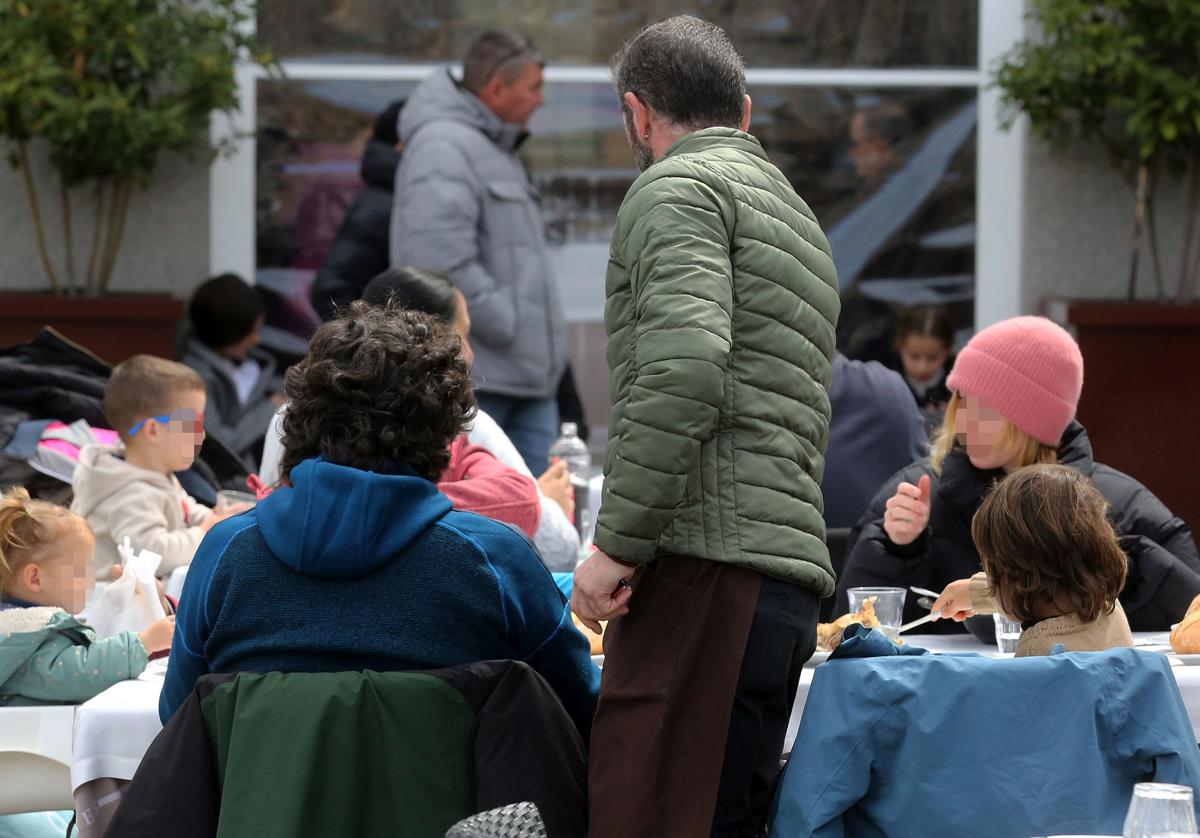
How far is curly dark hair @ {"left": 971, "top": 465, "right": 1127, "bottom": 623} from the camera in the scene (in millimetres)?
2764

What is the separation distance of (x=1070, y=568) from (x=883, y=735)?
52cm

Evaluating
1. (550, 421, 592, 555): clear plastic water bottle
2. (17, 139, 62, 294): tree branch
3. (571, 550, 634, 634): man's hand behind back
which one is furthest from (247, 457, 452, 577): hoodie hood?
(17, 139, 62, 294): tree branch

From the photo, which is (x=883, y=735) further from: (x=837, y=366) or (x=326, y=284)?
(x=326, y=284)

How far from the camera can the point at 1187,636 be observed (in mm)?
3070

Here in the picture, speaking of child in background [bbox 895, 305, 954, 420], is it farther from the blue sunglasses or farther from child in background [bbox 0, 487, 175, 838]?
child in background [bbox 0, 487, 175, 838]

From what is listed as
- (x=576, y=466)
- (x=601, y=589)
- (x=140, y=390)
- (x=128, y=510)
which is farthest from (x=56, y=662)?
(x=576, y=466)

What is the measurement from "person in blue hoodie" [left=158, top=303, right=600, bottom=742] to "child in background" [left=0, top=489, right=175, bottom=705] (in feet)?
1.25

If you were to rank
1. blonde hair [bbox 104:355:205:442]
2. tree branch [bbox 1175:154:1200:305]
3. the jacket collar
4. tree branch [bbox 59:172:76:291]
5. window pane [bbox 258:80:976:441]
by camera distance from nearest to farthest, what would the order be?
the jacket collar, blonde hair [bbox 104:355:205:442], tree branch [bbox 59:172:76:291], tree branch [bbox 1175:154:1200:305], window pane [bbox 258:80:976:441]

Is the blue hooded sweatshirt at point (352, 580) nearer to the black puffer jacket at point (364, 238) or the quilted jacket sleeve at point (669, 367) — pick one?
the quilted jacket sleeve at point (669, 367)

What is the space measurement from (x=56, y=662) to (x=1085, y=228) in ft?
18.0

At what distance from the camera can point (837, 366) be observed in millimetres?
4621

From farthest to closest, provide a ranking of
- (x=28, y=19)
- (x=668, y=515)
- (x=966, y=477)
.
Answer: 1. (x=28, y=19)
2. (x=966, y=477)
3. (x=668, y=515)

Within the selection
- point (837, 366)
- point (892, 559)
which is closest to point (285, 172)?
point (837, 366)

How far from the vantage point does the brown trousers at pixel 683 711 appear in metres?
2.42
